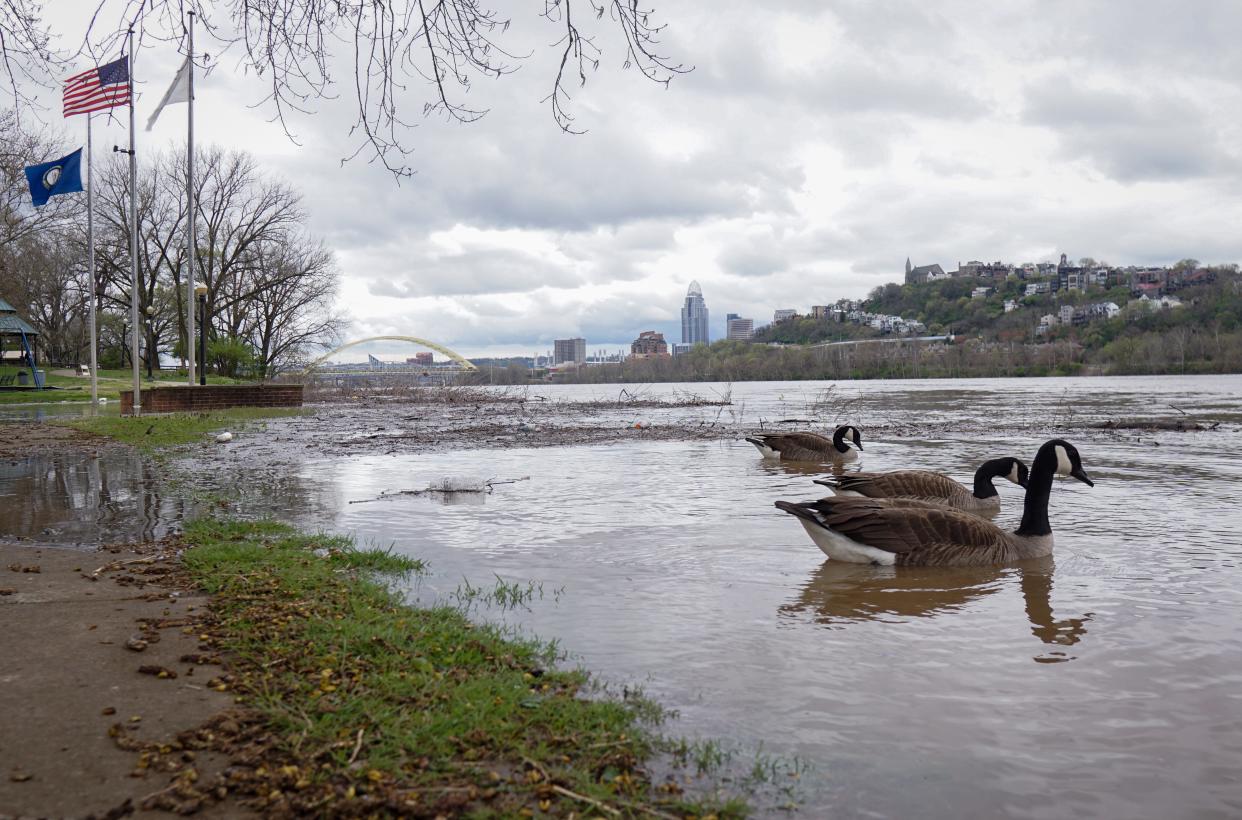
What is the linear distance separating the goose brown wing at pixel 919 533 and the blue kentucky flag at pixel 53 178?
2758cm

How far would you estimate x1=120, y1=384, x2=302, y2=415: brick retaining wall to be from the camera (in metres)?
28.2

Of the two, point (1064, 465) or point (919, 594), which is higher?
point (1064, 465)

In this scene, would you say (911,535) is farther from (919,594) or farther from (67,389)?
(67,389)

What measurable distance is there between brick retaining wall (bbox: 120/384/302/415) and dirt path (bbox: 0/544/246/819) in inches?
975

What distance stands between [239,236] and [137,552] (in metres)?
53.9

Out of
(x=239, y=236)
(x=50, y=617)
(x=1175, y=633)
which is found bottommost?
(x=1175, y=633)

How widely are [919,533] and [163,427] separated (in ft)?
63.5

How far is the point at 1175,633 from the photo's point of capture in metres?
5.56

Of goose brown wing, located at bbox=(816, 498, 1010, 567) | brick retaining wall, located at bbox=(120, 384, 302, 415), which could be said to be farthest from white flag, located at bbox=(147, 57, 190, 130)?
goose brown wing, located at bbox=(816, 498, 1010, 567)

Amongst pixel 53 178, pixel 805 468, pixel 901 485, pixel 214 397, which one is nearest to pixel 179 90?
pixel 53 178

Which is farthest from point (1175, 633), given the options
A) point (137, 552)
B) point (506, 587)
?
point (137, 552)

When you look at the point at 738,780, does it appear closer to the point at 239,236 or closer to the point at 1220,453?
the point at 1220,453

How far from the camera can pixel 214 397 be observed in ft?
104

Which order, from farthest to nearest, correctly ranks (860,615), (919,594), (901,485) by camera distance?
(901,485), (919,594), (860,615)
